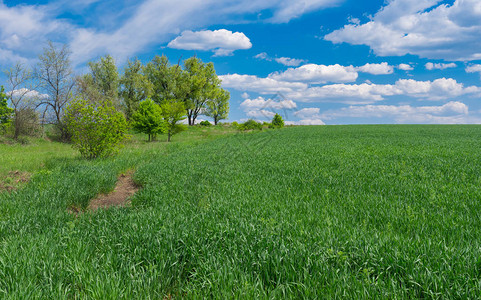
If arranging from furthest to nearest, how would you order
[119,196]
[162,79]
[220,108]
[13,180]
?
[220,108], [162,79], [13,180], [119,196]

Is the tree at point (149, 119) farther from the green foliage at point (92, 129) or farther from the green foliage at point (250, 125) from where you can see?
the green foliage at point (250, 125)

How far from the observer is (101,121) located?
15.5 meters

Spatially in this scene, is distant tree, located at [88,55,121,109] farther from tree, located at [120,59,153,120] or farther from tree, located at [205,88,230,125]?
tree, located at [205,88,230,125]

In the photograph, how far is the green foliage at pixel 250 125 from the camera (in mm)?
50603

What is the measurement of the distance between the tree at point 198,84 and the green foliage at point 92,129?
132ft

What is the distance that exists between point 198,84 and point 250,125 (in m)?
14.5

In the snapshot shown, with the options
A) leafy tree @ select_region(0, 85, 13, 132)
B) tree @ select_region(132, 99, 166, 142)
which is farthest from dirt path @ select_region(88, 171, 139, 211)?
leafy tree @ select_region(0, 85, 13, 132)

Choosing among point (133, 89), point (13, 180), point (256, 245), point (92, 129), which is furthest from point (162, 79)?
point (256, 245)

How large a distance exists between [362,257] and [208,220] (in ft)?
7.75

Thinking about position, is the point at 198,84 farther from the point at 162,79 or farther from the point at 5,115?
the point at 5,115

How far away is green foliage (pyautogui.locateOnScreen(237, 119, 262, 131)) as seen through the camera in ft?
166

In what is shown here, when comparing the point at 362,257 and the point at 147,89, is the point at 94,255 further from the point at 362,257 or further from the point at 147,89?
the point at 147,89

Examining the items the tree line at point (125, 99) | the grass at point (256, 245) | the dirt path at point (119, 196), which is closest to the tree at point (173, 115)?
the tree line at point (125, 99)

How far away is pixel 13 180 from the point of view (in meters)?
9.32
